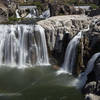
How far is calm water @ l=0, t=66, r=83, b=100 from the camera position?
64.8ft

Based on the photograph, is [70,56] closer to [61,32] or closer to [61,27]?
[61,32]

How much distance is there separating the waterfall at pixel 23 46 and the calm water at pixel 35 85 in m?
1.69

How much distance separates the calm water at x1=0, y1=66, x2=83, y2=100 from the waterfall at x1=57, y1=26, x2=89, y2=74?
A: 4.18 feet

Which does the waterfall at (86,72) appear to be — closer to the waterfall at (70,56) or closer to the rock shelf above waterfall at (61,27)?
the waterfall at (70,56)

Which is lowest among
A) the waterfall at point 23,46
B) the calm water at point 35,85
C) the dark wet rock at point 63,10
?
the calm water at point 35,85

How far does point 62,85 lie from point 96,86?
4.03 meters

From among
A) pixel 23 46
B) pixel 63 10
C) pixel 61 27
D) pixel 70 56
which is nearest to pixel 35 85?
pixel 70 56

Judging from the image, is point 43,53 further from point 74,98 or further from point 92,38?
point 74,98

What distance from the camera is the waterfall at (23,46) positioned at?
27844 millimetres

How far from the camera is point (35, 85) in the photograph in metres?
21.9

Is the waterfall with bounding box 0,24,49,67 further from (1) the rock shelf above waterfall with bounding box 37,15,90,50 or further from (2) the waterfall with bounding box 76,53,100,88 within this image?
(2) the waterfall with bounding box 76,53,100,88

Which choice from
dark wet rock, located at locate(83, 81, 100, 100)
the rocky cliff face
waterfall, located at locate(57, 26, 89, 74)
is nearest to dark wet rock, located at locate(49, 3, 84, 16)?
the rocky cliff face

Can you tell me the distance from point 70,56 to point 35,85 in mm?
5817

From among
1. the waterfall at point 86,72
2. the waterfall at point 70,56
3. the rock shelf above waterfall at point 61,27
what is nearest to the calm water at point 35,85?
the waterfall at point 86,72
